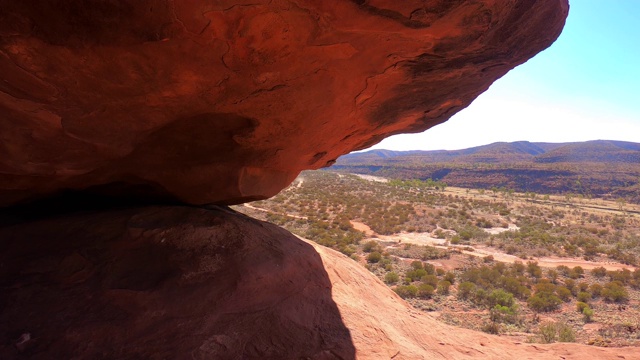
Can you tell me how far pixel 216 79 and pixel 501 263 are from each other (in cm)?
1544

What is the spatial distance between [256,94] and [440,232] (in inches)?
836

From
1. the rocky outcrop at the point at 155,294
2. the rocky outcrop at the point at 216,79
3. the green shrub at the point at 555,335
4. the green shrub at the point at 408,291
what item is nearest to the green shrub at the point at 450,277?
the green shrub at the point at 408,291

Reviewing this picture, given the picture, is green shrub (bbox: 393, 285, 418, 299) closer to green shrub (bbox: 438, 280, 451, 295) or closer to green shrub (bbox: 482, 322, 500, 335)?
green shrub (bbox: 438, 280, 451, 295)

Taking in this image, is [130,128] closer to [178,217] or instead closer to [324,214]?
[178,217]

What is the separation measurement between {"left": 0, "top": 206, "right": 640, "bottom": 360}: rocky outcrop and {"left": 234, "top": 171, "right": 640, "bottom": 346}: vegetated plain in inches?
209

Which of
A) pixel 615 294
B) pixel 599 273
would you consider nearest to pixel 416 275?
pixel 615 294

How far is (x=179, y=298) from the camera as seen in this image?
3625 mm

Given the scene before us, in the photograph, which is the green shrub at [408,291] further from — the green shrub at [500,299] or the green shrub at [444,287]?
the green shrub at [500,299]

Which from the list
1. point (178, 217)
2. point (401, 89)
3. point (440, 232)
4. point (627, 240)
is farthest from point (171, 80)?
point (627, 240)

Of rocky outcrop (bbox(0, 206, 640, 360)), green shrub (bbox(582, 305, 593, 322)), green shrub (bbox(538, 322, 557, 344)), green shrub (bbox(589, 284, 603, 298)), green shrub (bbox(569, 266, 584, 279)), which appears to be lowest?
green shrub (bbox(569, 266, 584, 279))

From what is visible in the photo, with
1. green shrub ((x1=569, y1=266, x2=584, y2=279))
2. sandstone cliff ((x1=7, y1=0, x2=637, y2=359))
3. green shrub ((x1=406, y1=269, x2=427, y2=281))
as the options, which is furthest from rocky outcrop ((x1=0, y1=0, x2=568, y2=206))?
green shrub ((x1=569, y1=266, x2=584, y2=279))

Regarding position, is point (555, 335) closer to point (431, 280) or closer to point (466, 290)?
point (466, 290)

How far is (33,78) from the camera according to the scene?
2834 millimetres

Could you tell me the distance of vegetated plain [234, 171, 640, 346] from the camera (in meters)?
9.85
